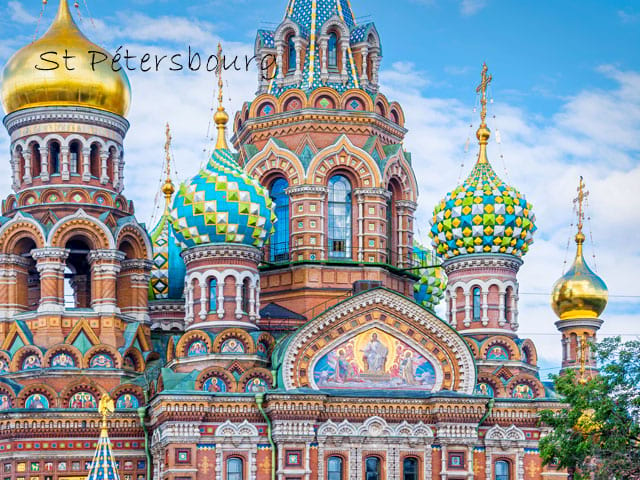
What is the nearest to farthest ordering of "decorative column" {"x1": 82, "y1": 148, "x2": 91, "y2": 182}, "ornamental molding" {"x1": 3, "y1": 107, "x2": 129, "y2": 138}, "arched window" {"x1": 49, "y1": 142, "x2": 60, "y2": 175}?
"ornamental molding" {"x1": 3, "y1": 107, "x2": 129, "y2": 138} < "decorative column" {"x1": 82, "y1": 148, "x2": 91, "y2": 182} < "arched window" {"x1": 49, "y1": 142, "x2": 60, "y2": 175}

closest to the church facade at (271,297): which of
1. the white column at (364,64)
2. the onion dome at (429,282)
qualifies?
the white column at (364,64)

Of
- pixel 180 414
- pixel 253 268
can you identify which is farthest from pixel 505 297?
pixel 180 414

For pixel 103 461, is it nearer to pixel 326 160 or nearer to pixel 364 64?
pixel 326 160

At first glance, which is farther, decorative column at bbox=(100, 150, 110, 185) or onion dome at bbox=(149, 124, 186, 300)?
onion dome at bbox=(149, 124, 186, 300)

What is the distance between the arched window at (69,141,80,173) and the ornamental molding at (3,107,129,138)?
1.79ft

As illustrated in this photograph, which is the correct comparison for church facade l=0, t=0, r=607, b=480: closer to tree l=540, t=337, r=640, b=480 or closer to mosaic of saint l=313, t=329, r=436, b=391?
mosaic of saint l=313, t=329, r=436, b=391

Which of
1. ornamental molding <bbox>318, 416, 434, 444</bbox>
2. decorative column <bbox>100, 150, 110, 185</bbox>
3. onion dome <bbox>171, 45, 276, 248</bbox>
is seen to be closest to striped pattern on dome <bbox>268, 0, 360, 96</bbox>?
onion dome <bbox>171, 45, 276, 248</bbox>

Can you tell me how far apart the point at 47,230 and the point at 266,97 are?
6.23 m

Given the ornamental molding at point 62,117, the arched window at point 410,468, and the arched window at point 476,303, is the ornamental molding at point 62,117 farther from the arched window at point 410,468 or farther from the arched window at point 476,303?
the arched window at point 410,468

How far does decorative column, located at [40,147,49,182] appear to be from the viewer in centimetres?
3584

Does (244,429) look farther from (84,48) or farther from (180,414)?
(84,48)

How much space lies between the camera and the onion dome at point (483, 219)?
1384 inches

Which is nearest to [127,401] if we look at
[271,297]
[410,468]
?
[271,297]

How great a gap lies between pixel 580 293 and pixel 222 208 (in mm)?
11588
